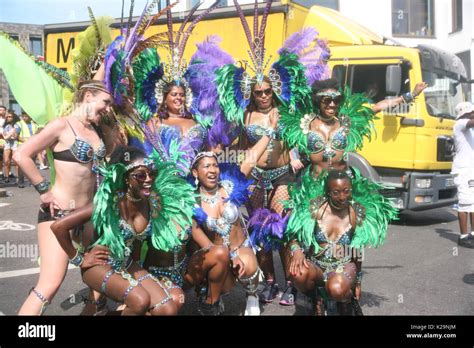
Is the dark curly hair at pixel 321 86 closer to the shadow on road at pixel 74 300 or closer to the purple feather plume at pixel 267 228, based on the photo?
the purple feather plume at pixel 267 228

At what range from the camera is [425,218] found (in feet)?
26.9

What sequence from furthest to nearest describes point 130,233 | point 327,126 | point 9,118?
point 9,118 < point 327,126 < point 130,233

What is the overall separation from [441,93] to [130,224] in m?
5.76

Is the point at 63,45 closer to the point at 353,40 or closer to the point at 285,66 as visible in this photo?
the point at 353,40

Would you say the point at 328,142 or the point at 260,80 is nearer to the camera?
the point at 328,142

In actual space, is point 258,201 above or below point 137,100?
below

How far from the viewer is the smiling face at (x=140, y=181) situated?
3.23m

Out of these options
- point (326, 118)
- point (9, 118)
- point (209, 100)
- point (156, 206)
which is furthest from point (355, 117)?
point (9, 118)

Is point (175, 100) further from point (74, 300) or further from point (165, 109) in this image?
point (74, 300)

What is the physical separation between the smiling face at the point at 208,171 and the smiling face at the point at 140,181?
0.55m

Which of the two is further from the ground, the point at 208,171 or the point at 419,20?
the point at 419,20
